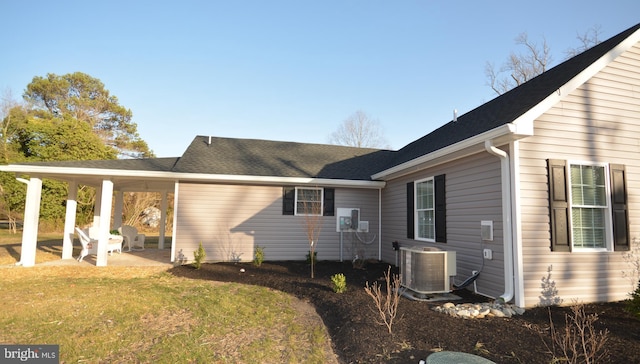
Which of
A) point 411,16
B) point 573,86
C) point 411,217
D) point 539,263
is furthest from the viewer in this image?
point 411,16

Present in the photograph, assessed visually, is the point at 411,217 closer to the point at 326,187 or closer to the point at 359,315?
the point at 326,187

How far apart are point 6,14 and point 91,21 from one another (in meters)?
4.18

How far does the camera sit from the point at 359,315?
446 centimetres

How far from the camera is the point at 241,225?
960cm

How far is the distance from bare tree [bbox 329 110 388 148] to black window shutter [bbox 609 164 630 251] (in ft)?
72.7

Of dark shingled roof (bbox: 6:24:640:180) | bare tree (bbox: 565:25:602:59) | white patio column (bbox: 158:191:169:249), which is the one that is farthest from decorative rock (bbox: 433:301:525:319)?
bare tree (bbox: 565:25:602:59)

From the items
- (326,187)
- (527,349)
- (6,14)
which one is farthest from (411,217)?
(6,14)

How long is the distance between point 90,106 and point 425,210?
27.7 metres

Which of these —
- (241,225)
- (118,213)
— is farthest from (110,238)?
(241,225)

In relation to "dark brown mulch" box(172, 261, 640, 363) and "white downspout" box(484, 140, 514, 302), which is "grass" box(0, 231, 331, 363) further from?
"white downspout" box(484, 140, 514, 302)

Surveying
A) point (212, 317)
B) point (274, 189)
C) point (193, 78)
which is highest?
point (193, 78)

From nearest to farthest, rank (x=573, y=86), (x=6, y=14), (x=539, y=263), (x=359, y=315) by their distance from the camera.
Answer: (x=359, y=315) < (x=539, y=263) < (x=573, y=86) < (x=6, y=14)

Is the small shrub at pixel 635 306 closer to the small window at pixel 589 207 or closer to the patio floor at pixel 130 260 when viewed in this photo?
the small window at pixel 589 207

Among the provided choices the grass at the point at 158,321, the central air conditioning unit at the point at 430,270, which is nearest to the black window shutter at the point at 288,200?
the grass at the point at 158,321
